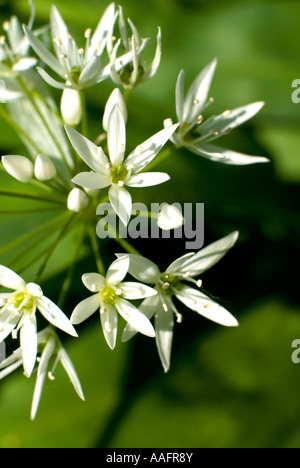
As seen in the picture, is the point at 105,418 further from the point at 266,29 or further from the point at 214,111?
the point at 266,29

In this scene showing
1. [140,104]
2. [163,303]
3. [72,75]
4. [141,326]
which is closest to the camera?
[141,326]

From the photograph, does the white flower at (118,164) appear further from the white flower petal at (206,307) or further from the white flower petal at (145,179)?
the white flower petal at (206,307)

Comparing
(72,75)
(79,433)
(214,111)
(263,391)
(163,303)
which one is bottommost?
(263,391)

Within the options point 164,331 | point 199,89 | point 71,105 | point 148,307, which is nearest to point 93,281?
point 148,307

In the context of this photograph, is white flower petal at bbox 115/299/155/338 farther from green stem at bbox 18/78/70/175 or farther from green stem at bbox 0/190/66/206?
green stem at bbox 18/78/70/175

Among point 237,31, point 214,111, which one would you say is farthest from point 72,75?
point 237,31

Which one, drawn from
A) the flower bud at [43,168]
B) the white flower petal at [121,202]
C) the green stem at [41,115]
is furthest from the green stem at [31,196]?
the white flower petal at [121,202]

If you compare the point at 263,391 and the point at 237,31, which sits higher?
the point at 237,31
